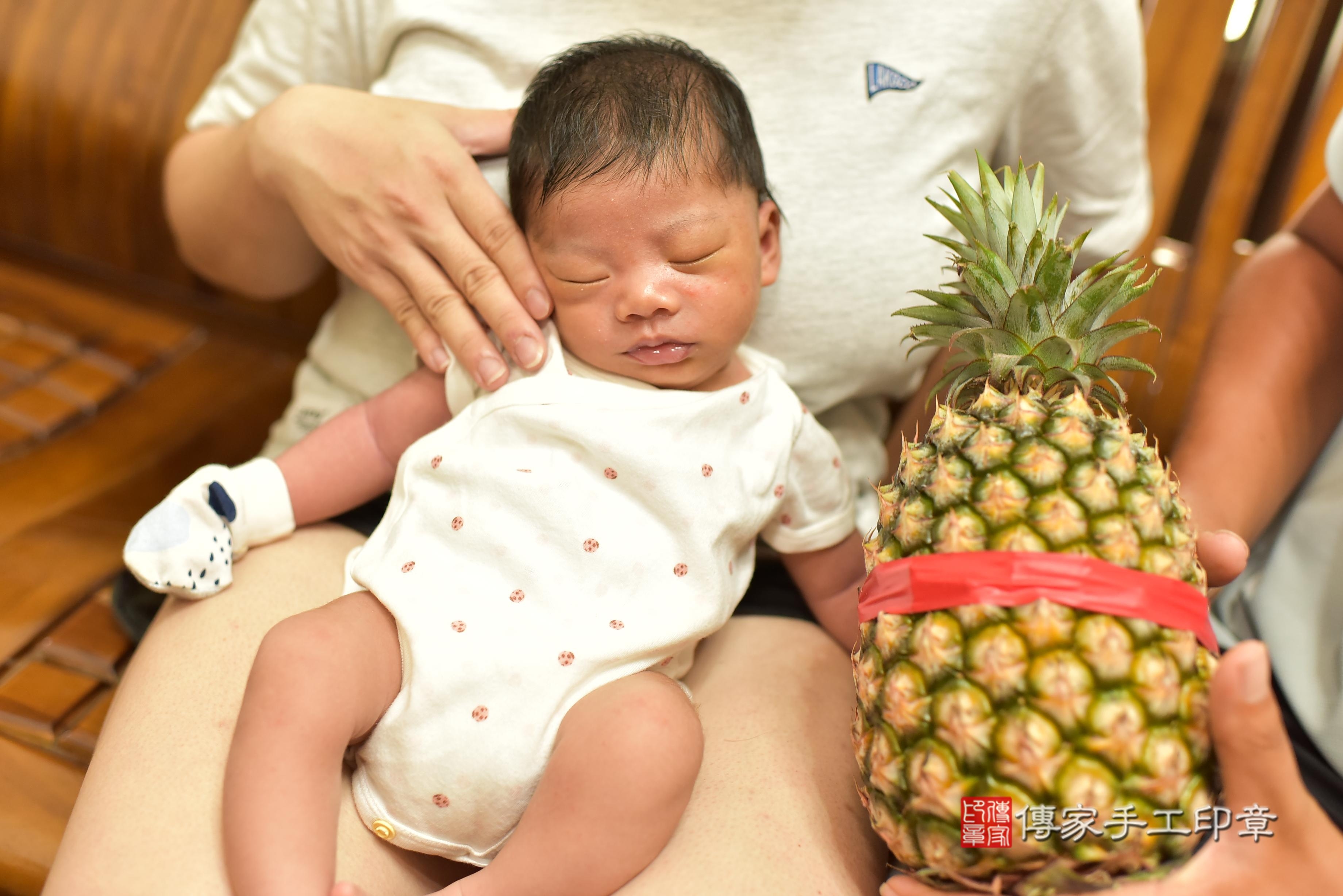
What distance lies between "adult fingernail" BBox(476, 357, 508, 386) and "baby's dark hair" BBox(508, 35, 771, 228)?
0.17 metres

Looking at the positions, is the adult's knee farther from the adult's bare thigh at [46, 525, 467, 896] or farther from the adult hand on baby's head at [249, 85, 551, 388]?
the adult hand on baby's head at [249, 85, 551, 388]

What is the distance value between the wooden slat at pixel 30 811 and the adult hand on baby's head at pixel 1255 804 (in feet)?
3.67

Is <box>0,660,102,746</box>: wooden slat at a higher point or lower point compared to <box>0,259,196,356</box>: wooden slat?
lower

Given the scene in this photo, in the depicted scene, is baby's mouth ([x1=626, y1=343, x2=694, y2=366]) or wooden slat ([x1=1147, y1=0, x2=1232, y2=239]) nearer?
baby's mouth ([x1=626, y1=343, x2=694, y2=366])

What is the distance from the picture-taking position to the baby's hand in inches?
40.1

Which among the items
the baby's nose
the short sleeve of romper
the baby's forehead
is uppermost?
the baby's forehead

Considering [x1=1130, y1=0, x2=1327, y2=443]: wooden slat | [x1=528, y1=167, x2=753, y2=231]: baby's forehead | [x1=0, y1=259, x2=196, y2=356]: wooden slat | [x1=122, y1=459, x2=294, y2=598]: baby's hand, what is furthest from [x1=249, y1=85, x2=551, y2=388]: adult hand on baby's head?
[x1=1130, y1=0, x2=1327, y2=443]: wooden slat

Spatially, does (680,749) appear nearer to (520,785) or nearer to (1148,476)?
(520,785)

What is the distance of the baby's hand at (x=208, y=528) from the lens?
1020 mm

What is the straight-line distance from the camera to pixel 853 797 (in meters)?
0.99

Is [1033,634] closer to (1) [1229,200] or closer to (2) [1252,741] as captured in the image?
(2) [1252,741]

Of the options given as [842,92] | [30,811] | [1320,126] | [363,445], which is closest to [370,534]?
[363,445]

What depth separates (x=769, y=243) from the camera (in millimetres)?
1155

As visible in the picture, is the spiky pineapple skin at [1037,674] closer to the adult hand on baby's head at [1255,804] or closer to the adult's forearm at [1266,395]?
the adult hand on baby's head at [1255,804]
